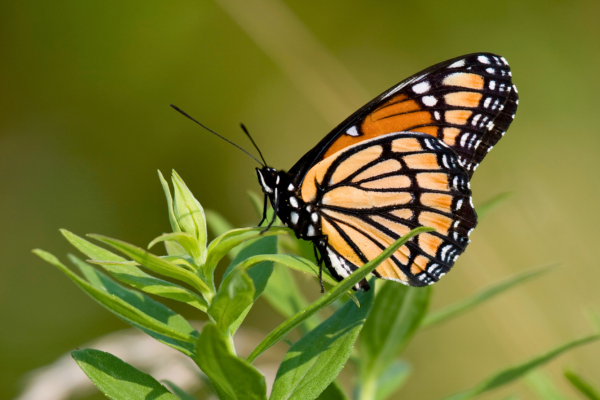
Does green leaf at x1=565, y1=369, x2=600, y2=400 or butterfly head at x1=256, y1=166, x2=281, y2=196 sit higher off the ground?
butterfly head at x1=256, y1=166, x2=281, y2=196

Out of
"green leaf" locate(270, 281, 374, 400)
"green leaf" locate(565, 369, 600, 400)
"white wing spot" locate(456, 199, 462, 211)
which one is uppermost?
"green leaf" locate(270, 281, 374, 400)

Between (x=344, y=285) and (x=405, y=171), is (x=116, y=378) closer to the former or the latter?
(x=344, y=285)

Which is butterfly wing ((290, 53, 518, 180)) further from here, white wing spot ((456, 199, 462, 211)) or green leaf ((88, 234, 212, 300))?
green leaf ((88, 234, 212, 300))

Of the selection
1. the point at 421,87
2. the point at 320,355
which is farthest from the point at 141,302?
the point at 421,87

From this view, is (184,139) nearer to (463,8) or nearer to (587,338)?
(463,8)

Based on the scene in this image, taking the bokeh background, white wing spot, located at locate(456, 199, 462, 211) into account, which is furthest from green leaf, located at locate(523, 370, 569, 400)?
the bokeh background

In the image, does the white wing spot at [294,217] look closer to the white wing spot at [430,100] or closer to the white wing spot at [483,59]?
the white wing spot at [430,100]
